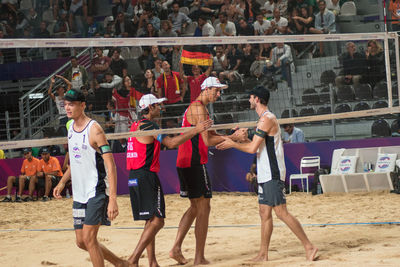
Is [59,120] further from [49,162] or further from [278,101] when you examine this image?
[278,101]

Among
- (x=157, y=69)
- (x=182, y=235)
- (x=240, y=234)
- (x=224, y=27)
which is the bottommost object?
(x=240, y=234)

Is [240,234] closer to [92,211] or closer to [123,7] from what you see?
[92,211]

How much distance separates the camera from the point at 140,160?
632cm

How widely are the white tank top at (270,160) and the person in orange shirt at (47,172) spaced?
29.1ft

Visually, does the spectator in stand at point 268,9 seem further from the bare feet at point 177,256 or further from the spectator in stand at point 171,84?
the bare feet at point 177,256

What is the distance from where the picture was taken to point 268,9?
17266 millimetres

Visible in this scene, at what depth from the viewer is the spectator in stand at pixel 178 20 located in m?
18.1

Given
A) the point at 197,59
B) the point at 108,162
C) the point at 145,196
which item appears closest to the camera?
the point at 108,162

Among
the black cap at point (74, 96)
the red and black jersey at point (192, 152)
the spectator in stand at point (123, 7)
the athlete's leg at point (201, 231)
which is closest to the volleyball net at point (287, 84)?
the spectator in stand at point (123, 7)

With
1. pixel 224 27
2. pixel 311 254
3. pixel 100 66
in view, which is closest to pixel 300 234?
pixel 311 254

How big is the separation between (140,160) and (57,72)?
11.5 m

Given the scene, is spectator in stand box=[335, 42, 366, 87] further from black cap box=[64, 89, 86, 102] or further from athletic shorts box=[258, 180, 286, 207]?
black cap box=[64, 89, 86, 102]

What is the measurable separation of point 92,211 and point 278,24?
469 inches

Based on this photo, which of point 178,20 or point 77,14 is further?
point 77,14
